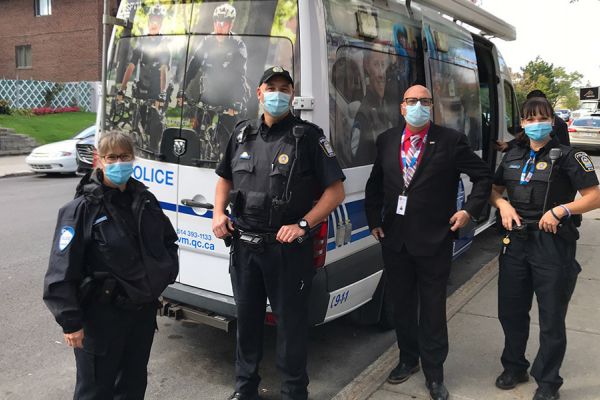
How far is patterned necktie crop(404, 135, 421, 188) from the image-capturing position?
316 cm

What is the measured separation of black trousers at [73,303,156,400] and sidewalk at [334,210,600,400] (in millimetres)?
1260

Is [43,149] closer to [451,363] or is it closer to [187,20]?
[187,20]

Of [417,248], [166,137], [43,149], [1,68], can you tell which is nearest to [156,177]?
[166,137]

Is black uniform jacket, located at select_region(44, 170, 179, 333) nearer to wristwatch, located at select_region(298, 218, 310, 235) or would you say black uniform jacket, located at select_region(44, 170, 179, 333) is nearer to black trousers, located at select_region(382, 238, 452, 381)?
wristwatch, located at select_region(298, 218, 310, 235)

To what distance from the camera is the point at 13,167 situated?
48.4ft

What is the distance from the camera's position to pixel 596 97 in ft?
96.1

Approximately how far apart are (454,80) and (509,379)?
2.71 metres

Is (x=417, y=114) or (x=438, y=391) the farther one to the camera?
(x=438, y=391)

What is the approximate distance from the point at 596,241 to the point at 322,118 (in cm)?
538


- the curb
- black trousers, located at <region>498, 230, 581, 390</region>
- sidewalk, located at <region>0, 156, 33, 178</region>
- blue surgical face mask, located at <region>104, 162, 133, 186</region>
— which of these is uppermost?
blue surgical face mask, located at <region>104, 162, 133, 186</region>

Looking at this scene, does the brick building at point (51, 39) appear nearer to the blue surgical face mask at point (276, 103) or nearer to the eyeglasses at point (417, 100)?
the blue surgical face mask at point (276, 103)

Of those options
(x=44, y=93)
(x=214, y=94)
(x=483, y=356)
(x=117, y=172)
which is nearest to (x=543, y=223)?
(x=483, y=356)

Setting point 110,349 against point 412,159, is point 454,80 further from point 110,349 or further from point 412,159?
point 110,349

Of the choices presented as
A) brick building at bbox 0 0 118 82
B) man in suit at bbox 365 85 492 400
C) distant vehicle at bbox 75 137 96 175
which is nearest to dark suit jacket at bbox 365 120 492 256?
man in suit at bbox 365 85 492 400
